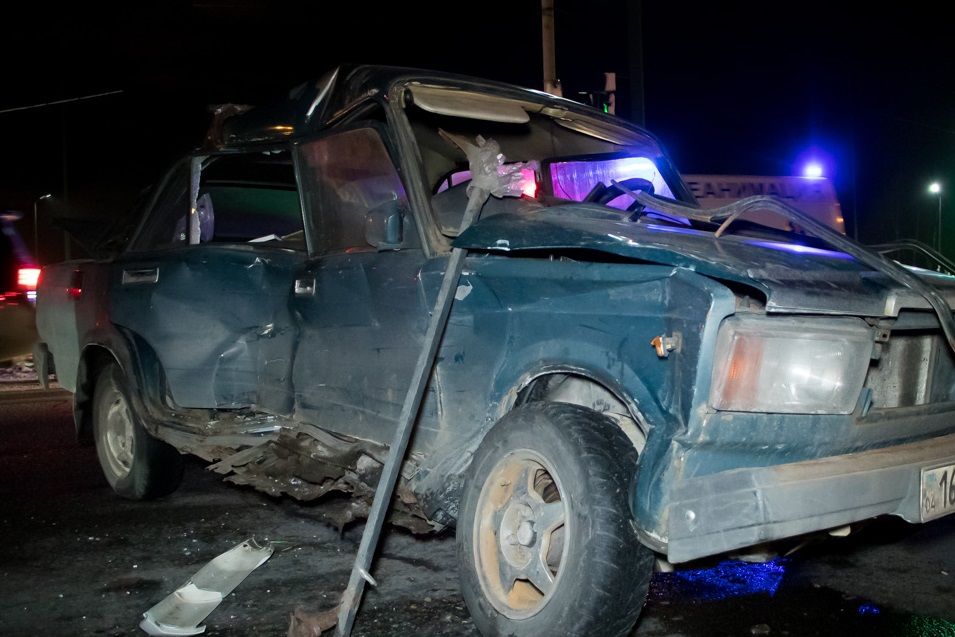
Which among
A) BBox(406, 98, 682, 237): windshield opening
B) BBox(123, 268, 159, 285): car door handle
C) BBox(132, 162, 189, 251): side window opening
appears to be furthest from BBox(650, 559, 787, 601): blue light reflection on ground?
BBox(132, 162, 189, 251): side window opening

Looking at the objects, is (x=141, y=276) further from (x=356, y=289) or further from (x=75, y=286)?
(x=356, y=289)

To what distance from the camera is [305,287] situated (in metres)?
4.06

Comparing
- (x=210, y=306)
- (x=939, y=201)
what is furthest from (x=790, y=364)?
(x=939, y=201)

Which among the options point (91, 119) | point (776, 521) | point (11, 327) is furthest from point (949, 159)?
point (776, 521)

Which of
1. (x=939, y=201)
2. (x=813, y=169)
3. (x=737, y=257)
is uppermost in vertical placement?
(x=813, y=169)

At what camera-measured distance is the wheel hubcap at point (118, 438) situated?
511 centimetres

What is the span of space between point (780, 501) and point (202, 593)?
7.79 feet

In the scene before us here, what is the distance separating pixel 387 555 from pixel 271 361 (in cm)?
115

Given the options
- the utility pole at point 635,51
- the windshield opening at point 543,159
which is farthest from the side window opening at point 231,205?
the utility pole at point 635,51

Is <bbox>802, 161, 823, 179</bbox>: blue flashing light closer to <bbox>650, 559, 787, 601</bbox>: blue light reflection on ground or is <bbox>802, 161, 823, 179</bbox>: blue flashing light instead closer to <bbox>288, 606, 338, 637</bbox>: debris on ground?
<bbox>650, 559, 787, 601</bbox>: blue light reflection on ground

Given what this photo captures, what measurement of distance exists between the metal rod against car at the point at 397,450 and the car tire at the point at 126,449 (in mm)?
2326

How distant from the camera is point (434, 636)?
3143 mm

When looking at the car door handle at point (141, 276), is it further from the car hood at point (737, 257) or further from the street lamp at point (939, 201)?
the street lamp at point (939, 201)

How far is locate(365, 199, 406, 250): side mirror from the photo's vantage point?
3.47 metres
